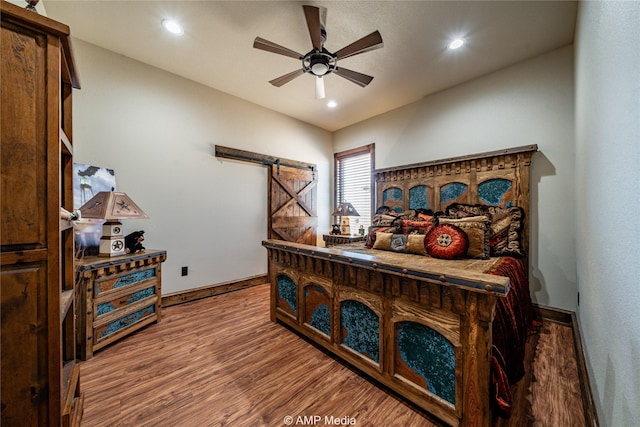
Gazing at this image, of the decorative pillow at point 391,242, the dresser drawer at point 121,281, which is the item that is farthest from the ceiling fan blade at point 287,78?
the dresser drawer at point 121,281

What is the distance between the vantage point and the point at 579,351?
196 centimetres

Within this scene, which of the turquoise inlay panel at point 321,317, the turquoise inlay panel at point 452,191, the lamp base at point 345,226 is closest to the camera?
the turquoise inlay panel at point 321,317

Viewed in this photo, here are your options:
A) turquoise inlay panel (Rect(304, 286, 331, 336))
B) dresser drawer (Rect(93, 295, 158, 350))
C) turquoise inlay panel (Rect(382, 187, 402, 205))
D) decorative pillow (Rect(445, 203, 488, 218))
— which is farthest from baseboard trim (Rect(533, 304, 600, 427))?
dresser drawer (Rect(93, 295, 158, 350))

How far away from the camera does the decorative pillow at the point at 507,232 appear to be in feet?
8.81

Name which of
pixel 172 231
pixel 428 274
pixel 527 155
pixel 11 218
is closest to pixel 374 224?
pixel 527 155

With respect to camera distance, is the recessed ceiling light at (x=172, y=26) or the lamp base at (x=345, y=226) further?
the lamp base at (x=345, y=226)

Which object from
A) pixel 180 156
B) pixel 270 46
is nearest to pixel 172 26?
pixel 270 46

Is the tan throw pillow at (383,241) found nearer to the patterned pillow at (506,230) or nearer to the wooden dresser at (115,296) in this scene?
the patterned pillow at (506,230)

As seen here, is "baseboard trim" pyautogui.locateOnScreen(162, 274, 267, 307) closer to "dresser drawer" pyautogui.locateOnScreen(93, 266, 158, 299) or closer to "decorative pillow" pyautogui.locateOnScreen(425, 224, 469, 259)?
"dresser drawer" pyautogui.locateOnScreen(93, 266, 158, 299)

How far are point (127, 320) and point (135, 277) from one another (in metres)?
0.41

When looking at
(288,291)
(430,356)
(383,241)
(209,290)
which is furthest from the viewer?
(209,290)

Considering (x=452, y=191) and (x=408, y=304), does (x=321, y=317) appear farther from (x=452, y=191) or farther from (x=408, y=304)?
(x=452, y=191)

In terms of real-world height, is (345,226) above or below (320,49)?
below

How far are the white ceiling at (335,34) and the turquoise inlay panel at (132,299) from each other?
2.74m
